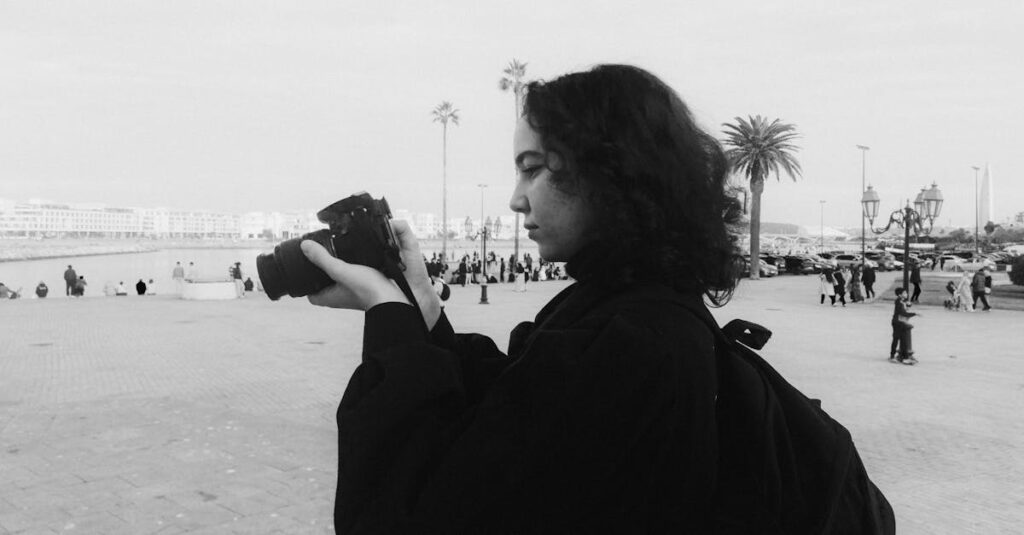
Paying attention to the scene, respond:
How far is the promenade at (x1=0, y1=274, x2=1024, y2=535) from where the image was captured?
18.3 feet

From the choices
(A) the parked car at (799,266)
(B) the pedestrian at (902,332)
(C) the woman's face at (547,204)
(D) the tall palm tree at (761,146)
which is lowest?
(B) the pedestrian at (902,332)

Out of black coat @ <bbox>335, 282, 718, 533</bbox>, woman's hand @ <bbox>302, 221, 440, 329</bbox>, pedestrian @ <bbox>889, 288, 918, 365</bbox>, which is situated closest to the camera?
black coat @ <bbox>335, 282, 718, 533</bbox>

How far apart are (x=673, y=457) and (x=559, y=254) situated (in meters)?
0.45

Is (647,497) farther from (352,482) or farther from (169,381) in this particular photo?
(169,381)

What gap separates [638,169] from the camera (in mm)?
1312

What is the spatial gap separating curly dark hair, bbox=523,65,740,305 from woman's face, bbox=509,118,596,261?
0.7 inches

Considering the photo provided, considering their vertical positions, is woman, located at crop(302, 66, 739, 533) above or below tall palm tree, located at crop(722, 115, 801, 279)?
below

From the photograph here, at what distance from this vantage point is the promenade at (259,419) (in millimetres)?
5590

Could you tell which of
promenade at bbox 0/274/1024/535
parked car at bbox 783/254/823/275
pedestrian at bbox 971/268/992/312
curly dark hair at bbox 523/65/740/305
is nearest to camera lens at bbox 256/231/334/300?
curly dark hair at bbox 523/65/740/305

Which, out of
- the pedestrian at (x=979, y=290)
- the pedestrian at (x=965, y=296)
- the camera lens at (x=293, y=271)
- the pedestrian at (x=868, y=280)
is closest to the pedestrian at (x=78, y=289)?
the pedestrian at (x=868, y=280)

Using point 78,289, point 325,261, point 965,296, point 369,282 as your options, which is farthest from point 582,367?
point 78,289

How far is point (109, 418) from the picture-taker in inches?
337

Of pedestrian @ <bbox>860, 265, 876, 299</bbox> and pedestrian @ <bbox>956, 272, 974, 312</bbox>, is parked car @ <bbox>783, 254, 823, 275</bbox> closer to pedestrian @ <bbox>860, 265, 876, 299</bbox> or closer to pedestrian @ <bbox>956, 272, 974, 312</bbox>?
pedestrian @ <bbox>860, 265, 876, 299</bbox>

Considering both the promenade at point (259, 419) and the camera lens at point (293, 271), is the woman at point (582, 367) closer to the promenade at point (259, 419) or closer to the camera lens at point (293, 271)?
the camera lens at point (293, 271)
